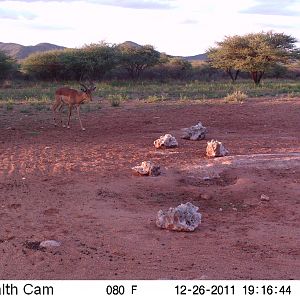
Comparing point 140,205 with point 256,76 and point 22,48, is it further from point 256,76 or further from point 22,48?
point 22,48

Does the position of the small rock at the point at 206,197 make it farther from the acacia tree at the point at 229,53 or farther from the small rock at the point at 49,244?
the acacia tree at the point at 229,53

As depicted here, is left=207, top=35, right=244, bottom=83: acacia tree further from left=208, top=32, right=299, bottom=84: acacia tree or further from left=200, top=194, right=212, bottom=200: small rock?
left=200, top=194, right=212, bottom=200: small rock

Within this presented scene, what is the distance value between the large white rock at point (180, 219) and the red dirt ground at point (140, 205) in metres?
0.11

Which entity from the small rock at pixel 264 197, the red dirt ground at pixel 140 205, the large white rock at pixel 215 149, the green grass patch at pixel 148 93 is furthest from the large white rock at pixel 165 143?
the green grass patch at pixel 148 93

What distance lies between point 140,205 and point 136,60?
3945 cm

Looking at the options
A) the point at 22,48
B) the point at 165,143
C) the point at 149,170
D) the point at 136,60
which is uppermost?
the point at 22,48

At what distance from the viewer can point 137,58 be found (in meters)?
46.2

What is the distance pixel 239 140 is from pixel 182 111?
5187 millimetres

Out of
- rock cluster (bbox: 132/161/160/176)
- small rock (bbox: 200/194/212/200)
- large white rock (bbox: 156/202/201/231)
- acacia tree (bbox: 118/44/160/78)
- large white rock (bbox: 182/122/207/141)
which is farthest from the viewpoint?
acacia tree (bbox: 118/44/160/78)

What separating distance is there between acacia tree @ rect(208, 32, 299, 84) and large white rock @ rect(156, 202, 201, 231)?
104 ft

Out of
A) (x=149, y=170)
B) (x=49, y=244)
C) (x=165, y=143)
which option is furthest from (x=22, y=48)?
(x=49, y=244)

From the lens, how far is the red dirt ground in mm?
5586

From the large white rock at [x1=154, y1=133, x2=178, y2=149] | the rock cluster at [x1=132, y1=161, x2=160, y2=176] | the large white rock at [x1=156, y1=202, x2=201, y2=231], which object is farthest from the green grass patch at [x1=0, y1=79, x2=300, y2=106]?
the large white rock at [x1=156, y1=202, x2=201, y2=231]

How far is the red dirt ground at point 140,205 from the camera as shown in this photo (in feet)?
18.3
